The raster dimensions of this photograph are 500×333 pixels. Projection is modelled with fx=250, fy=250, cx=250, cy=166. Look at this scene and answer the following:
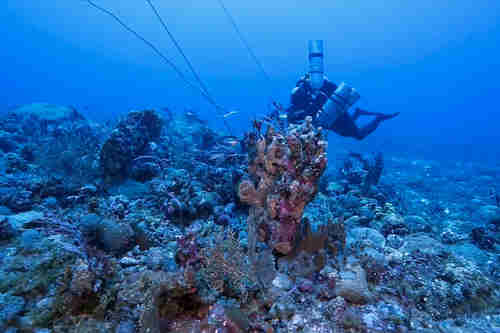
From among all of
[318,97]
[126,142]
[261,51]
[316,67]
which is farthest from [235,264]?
[261,51]

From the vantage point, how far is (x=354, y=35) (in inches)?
5684

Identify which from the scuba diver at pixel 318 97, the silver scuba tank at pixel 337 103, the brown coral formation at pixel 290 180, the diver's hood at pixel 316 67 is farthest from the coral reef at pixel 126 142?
the diver's hood at pixel 316 67

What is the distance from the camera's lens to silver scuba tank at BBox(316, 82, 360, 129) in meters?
11.0

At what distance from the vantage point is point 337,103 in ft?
36.3

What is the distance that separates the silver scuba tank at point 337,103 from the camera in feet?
36.0

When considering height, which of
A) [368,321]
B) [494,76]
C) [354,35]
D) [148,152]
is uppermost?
[354,35]

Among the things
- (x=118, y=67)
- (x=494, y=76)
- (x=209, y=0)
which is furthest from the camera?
(x=118, y=67)

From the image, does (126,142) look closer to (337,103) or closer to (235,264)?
(235,264)

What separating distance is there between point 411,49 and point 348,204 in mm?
175571

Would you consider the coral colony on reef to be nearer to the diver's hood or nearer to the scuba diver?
the scuba diver

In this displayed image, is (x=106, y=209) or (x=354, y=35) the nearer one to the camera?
(x=106, y=209)

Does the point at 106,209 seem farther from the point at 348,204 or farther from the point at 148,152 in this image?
the point at 348,204

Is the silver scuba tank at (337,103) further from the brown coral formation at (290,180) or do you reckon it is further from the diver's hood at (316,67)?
the brown coral formation at (290,180)

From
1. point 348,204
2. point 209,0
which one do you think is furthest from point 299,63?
point 348,204
